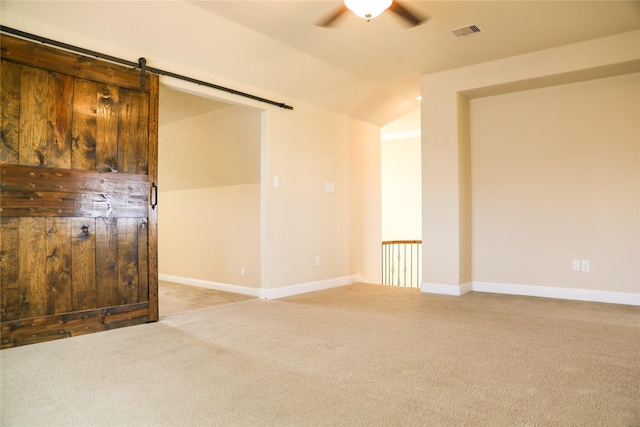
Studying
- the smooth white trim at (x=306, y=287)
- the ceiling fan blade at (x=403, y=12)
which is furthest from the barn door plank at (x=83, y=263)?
the ceiling fan blade at (x=403, y=12)

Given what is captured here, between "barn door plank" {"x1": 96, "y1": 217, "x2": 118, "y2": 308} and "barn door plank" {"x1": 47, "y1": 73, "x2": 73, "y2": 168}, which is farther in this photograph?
"barn door plank" {"x1": 96, "y1": 217, "x2": 118, "y2": 308}

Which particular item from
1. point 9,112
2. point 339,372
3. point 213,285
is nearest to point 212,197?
point 213,285

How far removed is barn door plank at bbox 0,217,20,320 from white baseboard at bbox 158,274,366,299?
2.37m

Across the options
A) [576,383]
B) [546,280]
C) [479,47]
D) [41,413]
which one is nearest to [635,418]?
[576,383]

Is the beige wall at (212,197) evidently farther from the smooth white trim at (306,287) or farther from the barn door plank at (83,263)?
the barn door plank at (83,263)

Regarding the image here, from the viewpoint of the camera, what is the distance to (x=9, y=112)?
9.06ft

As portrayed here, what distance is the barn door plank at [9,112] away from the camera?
2730 mm

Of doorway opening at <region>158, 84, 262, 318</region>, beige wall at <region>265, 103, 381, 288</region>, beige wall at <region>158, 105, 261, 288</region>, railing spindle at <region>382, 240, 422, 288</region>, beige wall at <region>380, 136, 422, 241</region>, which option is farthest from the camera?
beige wall at <region>380, 136, 422, 241</region>

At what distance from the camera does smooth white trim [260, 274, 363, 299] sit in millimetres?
4641

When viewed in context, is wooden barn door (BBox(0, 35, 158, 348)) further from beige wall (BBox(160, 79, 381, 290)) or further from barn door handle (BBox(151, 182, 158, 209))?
beige wall (BBox(160, 79, 381, 290))

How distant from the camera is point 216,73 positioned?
13.3ft

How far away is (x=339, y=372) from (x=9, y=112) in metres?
2.74

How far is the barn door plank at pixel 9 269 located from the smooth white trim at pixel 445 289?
13.0 feet

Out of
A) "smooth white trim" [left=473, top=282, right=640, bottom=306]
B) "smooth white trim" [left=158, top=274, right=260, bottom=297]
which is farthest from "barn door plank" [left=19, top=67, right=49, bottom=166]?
"smooth white trim" [left=473, top=282, right=640, bottom=306]
